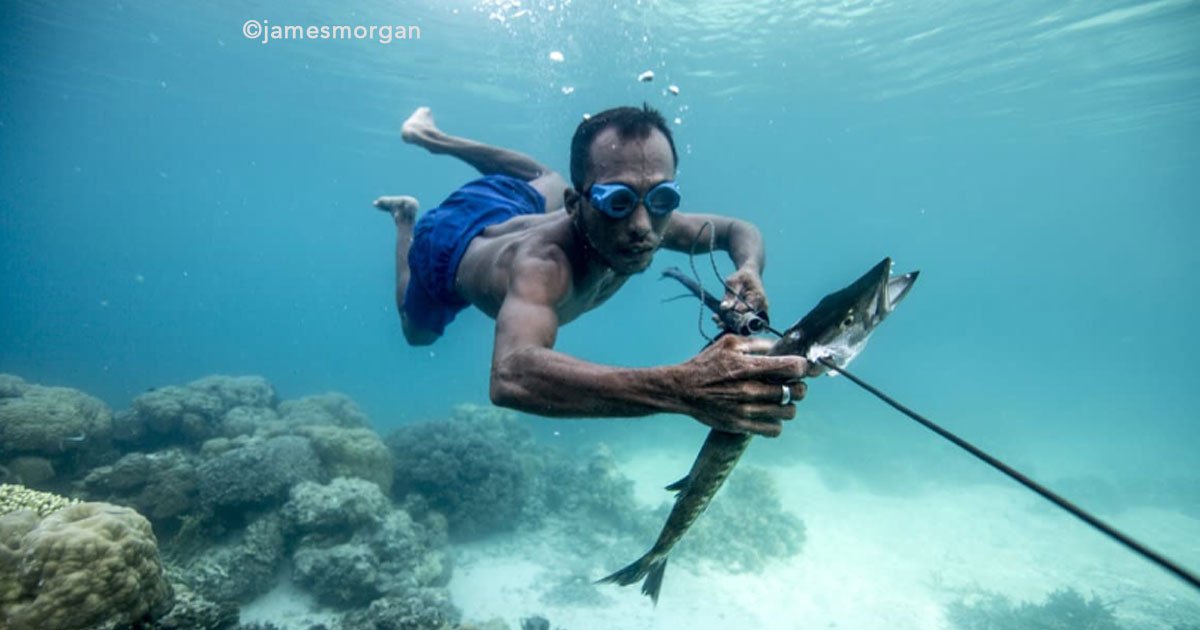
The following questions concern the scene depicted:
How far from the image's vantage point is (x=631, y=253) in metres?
3.58

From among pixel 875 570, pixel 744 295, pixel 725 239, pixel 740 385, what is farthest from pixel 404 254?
pixel 875 570

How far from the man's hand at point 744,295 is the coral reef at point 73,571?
424 centimetres

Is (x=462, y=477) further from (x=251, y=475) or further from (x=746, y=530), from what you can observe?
(x=746, y=530)

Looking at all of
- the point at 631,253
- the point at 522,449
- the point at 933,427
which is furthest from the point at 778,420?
the point at 522,449

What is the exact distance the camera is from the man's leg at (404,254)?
21.2 feet

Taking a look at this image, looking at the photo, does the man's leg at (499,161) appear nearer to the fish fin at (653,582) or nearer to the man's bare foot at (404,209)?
the man's bare foot at (404,209)

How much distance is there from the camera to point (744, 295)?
9.27 ft

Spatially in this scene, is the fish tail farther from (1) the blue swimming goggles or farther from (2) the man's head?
(1) the blue swimming goggles

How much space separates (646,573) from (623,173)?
2723 mm

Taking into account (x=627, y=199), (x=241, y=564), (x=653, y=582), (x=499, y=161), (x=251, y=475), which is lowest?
(x=241, y=564)

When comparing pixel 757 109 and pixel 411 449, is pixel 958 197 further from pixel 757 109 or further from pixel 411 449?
pixel 411 449

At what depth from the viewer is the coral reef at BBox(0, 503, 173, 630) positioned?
10.7 ft

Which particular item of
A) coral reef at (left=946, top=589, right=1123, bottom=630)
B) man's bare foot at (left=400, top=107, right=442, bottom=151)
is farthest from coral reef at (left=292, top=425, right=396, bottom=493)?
coral reef at (left=946, top=589, right=1123, bottom=630)

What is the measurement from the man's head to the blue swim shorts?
168cm
